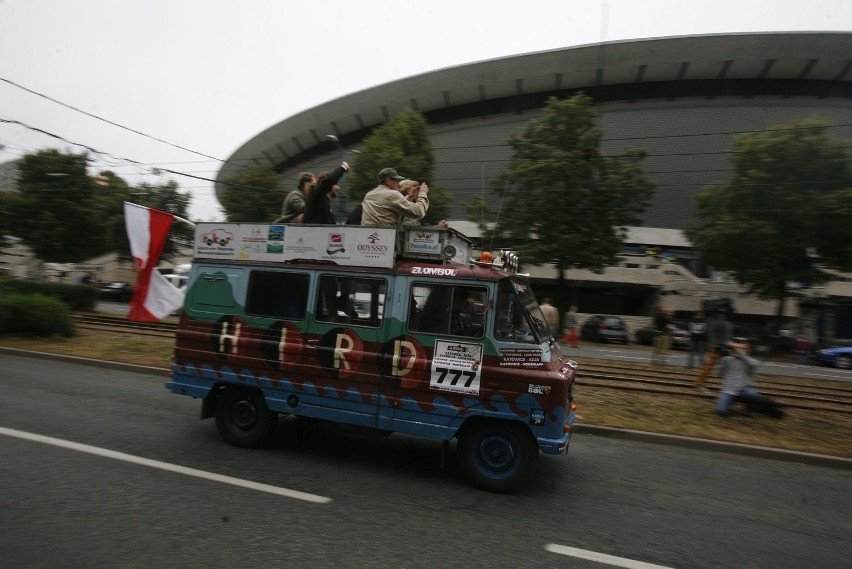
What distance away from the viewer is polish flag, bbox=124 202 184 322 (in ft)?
22.5

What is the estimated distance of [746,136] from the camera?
Answer: 86.5ft

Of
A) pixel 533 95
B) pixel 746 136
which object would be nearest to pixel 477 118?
pixel 533 95

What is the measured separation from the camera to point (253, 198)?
36062mm

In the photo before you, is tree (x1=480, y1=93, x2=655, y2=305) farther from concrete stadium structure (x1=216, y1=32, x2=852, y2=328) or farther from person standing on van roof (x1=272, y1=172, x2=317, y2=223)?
person standing on van roof (x1=272, y1=172, x2=317, y2=223)

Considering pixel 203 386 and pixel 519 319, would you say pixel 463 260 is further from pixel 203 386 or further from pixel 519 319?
pixel 203 386

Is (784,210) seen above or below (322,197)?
above

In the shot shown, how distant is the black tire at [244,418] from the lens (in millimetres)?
6152

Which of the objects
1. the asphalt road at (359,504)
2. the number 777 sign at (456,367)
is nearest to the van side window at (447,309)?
the number 777 sign at (456,367)

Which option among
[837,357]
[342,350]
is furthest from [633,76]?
[342,350]

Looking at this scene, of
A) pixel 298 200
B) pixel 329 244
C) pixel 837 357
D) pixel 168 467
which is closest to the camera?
A: pixel 168 467

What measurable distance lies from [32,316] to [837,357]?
30039mm

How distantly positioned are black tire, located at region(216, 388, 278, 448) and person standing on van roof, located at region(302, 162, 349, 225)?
2273mm

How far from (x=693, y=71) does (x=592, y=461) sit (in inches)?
2050

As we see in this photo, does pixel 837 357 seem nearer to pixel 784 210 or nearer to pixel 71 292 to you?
pixel 784 210
